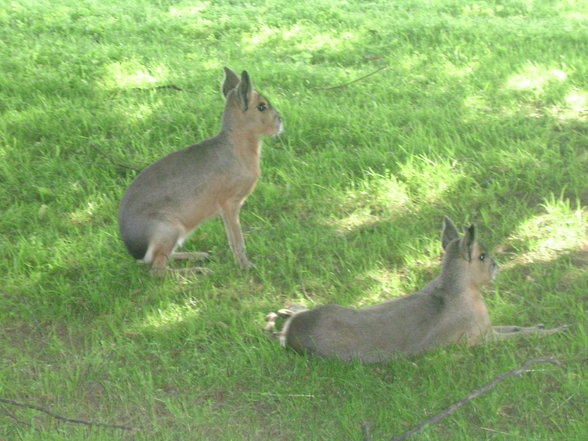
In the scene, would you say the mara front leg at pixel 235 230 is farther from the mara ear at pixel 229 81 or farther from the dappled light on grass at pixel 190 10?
the dappled light on grass at pixel 190 10

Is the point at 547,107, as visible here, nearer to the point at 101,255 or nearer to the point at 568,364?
the point at 568,364

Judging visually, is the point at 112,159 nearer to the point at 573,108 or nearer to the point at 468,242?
the point at 468,242

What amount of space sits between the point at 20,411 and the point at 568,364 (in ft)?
8.87

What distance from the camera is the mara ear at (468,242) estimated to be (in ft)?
14.0

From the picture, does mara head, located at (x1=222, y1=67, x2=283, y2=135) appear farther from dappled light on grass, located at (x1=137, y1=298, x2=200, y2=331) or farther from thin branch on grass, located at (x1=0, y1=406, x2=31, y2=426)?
thin branch on grass, located at (x1=0, y1=406, x2=31, y2=426)

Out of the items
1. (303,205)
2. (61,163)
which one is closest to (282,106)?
(303,205)

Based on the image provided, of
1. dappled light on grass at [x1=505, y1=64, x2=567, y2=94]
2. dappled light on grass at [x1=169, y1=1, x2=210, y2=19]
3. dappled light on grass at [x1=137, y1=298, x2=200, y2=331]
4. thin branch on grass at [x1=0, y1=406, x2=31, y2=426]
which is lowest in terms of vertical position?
dappled light on grass at [x1=137, y1=298, x2=200, y2=331]

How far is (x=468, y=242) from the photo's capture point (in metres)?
4.34

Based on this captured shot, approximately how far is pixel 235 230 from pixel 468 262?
1.55m

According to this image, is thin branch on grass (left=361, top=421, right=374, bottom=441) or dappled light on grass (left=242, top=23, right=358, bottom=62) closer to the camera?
thin branch on grass (left=361, top=421, right=374, bottom=441)

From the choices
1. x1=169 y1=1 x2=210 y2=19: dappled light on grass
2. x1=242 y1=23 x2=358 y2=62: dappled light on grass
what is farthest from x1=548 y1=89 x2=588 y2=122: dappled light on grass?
x1=169 y1=1 x2=210 y2=19: dappled light on grass

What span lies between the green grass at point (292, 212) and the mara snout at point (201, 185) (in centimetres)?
22

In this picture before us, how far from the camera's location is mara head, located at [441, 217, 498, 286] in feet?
14.3

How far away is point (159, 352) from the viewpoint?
425 cm
